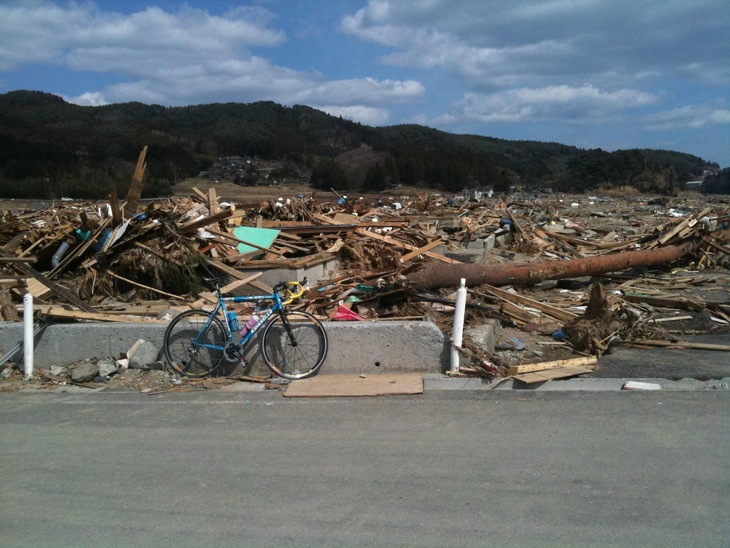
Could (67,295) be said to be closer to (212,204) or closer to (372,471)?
(372,471)

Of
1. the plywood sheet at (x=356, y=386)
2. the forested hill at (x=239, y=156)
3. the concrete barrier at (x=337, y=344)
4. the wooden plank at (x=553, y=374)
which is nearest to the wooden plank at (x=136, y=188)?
the concrete barrier at (x=337, y=344)

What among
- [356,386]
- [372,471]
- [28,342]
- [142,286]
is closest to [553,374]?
[356,386]

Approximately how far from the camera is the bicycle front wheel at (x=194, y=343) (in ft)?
23.7

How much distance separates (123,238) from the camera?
10016 millimetres

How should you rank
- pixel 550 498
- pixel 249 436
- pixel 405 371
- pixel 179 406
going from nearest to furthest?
1. pixel 550 498
2. pixel 249 436
3. pixel 179 406
4. pixel 405 371

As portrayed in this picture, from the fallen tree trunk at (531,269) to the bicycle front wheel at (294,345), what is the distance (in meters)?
2.25

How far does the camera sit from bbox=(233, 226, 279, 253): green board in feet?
40.4

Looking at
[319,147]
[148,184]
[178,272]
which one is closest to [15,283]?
[178,272]

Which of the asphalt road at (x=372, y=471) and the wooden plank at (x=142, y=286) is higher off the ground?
the wooden plank at (x=142, y=286)

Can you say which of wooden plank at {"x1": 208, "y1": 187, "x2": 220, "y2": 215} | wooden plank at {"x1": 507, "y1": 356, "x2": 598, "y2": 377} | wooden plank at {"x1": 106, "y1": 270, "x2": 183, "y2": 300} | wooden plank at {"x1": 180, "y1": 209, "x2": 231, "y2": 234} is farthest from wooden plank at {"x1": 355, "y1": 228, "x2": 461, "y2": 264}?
wooden plank at {"x1": 507, "y1": 356, "x2": 598, "y2": 377}

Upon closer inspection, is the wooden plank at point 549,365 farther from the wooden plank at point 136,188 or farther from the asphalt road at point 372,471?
the wooden plank at point 136,188

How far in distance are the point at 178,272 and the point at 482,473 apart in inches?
271

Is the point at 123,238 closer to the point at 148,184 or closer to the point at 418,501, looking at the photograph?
the point at 418,501

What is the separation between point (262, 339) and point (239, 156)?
257ft
